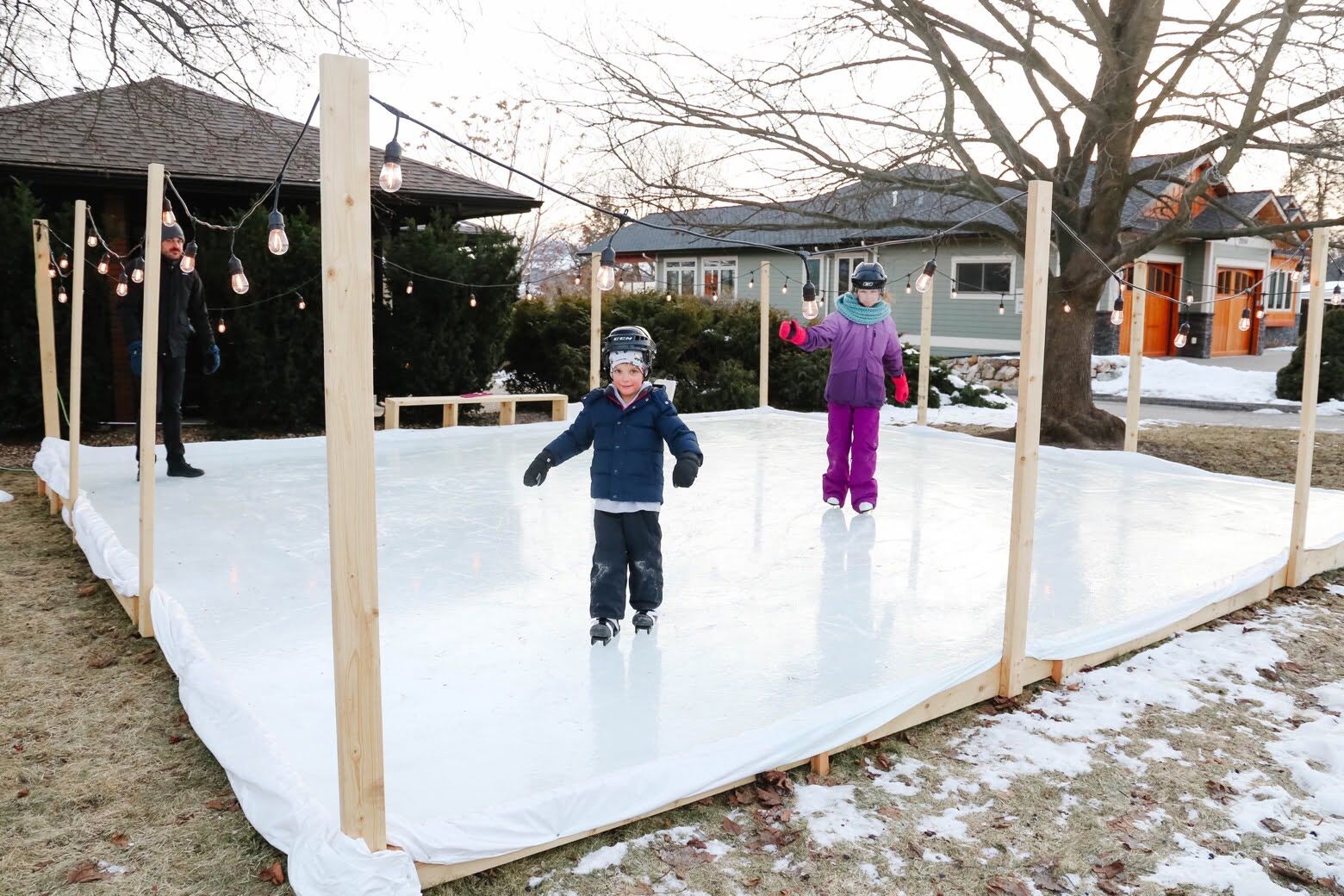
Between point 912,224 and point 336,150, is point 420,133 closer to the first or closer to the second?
point 912,224

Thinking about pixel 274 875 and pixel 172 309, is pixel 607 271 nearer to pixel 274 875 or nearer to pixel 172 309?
pixel 172 309

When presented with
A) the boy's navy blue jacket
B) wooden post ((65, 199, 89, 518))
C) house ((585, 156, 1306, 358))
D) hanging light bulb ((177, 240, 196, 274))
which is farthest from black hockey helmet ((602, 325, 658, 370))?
house ((585, 156, 1306, 358))

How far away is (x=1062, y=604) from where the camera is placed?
4.43m

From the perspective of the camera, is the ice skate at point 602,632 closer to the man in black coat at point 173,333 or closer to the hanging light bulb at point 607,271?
the hanging light bulb at point 607,271

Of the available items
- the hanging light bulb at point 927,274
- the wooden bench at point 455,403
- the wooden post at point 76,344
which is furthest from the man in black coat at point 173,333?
the hanging light bulb at point 927,274

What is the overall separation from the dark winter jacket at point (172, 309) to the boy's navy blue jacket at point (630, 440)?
390 centimetres

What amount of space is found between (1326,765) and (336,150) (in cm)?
345

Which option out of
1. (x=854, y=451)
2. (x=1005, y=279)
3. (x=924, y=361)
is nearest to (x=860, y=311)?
(x=854, y=451)

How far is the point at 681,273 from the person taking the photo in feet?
97.3

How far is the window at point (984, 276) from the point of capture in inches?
856

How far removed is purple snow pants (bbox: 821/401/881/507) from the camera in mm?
6230

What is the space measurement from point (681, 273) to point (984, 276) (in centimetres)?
1007

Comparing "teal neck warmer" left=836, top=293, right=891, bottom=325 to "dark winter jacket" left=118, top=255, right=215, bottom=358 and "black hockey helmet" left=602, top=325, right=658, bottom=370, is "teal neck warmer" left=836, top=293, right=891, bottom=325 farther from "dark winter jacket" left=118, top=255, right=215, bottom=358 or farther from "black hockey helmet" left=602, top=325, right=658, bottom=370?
"dark winter jacket" left=118, top=255, right=215, bottom=358

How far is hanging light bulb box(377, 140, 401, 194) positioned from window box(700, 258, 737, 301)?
24462mm
